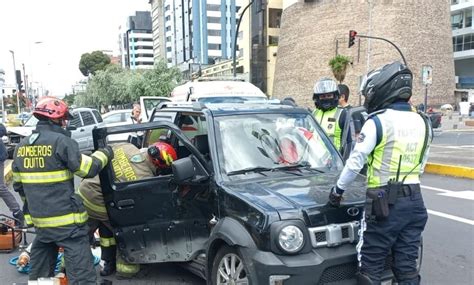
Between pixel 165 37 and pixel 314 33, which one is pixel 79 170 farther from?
pixel 165 37

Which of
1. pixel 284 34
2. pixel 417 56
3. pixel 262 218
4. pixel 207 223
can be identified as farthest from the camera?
pixel 284 34

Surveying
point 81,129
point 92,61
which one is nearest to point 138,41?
point 92,61

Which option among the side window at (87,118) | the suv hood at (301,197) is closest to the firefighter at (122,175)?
the suv hood at (301,197)

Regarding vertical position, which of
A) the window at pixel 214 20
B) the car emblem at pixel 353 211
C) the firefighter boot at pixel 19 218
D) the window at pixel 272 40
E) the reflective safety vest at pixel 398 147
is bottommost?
the firefighter boot at pixel 19 218

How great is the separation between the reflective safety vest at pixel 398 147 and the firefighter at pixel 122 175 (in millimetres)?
2058

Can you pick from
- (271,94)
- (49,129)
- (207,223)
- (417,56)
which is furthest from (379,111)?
(271,94)

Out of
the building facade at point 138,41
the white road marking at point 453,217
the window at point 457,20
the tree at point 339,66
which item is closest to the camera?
the white road marking at point 453,217

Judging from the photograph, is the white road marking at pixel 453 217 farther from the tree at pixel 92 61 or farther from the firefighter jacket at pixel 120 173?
the tree at pixel 92 61

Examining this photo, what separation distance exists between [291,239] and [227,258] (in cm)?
63

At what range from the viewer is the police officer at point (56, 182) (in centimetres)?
339

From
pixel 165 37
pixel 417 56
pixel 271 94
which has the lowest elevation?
pixel 271 94

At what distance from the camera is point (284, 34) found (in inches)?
2229

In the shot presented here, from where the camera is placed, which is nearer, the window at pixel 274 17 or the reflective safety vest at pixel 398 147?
the reflective safety vest at pixel 398 147

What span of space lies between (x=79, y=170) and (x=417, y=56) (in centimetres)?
4725
